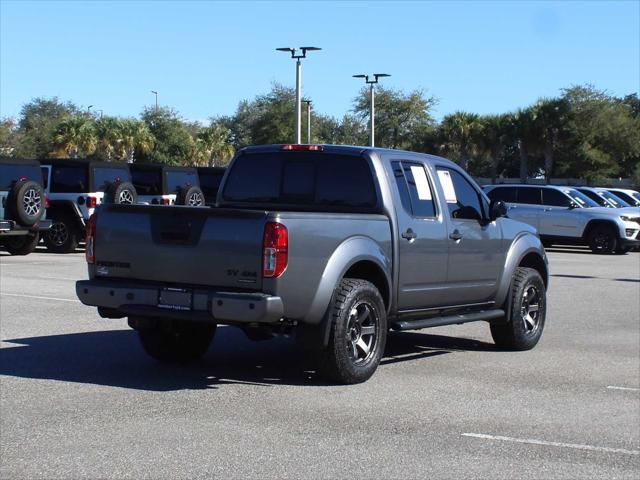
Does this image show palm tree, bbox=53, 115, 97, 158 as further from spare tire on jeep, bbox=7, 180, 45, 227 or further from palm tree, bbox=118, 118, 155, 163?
spare tire on jeep, bbox=7, 180, 45, 227

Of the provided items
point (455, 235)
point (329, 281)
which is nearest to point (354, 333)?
point (329, 281)

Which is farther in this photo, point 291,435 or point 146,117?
point 146,117

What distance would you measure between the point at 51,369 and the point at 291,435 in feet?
10.2

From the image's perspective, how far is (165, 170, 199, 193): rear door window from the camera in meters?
26.8

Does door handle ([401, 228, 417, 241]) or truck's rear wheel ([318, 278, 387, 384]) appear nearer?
truck's rear wheel ([318, 278, 387, 384])

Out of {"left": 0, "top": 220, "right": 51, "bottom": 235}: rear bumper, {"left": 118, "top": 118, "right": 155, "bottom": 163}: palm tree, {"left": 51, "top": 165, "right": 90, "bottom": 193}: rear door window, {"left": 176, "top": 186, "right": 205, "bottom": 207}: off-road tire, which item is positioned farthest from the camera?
{"left": 118, "top": 118, "right": 155, "bottom": 163}: palm tree

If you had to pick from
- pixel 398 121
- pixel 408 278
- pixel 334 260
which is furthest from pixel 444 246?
pixel 398 121

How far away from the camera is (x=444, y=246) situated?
9.99 m

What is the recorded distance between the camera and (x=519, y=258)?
1117 cm

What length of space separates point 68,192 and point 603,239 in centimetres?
1471

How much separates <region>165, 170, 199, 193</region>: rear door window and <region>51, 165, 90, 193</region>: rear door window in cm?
277

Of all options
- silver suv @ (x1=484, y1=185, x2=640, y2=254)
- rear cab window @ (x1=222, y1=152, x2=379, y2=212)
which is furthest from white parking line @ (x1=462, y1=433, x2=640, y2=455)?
silver suv @ (x1=484, y1=185, x2=640, y2=254)

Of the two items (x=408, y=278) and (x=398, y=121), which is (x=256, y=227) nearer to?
(x=408, y=278)

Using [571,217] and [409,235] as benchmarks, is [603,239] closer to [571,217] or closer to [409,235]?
[571,217]
